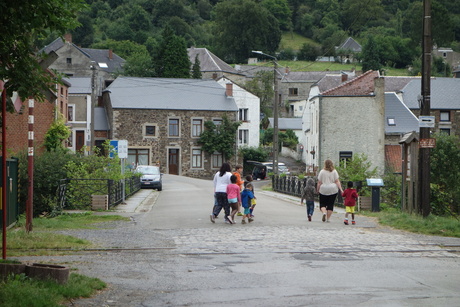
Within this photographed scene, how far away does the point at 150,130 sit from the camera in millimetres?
67500

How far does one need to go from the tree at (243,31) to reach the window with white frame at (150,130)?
261 feet

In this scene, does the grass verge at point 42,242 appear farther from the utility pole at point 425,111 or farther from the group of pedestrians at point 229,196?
the utility pole at point 425,111

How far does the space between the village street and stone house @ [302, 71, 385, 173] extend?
34.3 meters

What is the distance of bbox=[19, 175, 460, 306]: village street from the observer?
8773 mm

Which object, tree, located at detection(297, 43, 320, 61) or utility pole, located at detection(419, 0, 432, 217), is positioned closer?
utility pole, located at detection(419, 0, 432, 217)

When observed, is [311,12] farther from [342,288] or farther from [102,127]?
[342,288]

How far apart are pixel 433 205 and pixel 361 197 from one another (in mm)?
3134

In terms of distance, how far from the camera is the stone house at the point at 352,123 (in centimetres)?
5250

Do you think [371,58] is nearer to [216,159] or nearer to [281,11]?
[281,11]

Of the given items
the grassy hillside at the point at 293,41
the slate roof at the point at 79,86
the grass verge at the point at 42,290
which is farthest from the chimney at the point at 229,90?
the grassy hillside at the point at 293,41

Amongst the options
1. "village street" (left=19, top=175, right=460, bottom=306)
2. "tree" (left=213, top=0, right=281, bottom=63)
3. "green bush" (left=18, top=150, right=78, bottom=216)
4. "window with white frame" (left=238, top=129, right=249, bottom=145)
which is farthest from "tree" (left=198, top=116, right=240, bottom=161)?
"tree" (left=213, top=0, right=281, bottom=63)

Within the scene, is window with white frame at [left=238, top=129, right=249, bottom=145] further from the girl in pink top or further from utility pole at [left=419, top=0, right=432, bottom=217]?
utility pole at [left=419, top=0, right=432, bottom=217]

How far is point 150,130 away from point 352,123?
22.1m

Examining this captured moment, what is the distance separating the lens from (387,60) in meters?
149
